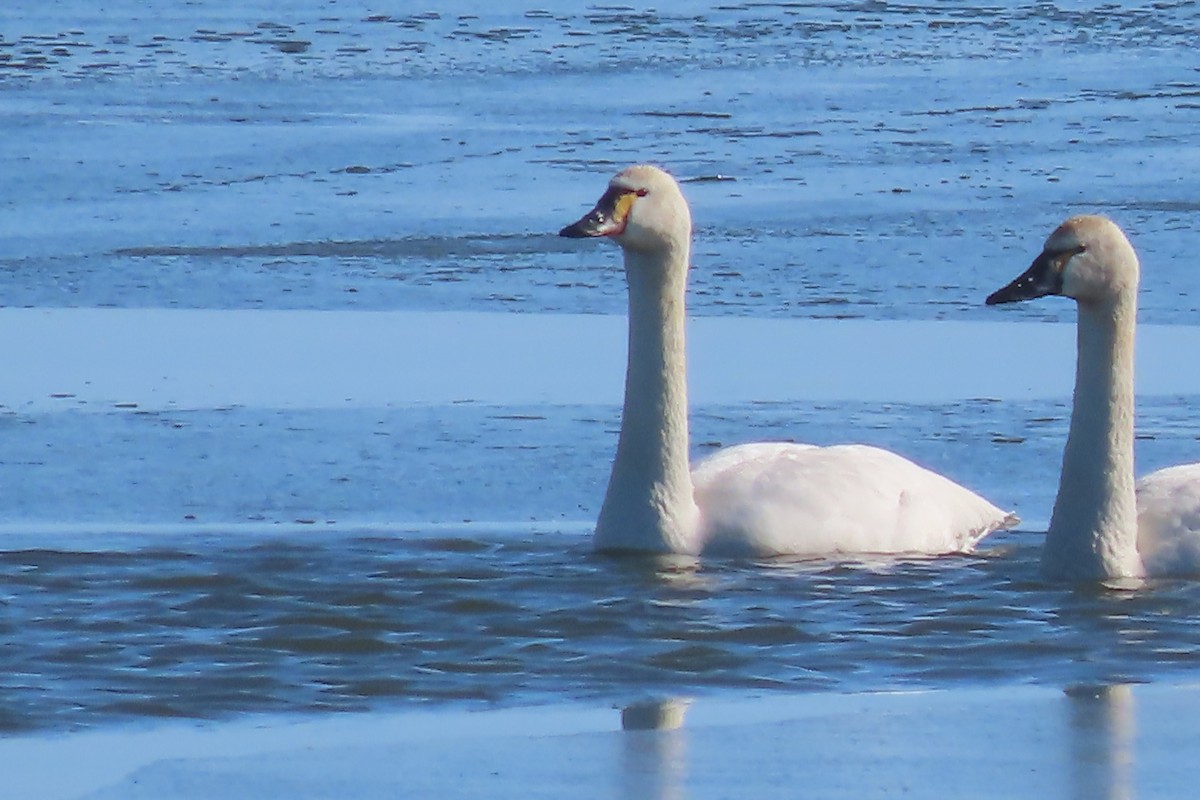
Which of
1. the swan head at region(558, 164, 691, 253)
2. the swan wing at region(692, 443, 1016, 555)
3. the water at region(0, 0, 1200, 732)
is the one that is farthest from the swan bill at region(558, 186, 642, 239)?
the water at region(0, 0, 1200, 732)

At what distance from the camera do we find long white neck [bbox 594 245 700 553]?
25.2 ft

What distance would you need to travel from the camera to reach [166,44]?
18.9 m

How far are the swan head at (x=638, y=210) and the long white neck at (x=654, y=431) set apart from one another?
0.08 meters

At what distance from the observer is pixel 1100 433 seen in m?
7.30

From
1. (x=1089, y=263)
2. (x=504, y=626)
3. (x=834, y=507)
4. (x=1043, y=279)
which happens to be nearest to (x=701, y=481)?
(x=834, y=507)

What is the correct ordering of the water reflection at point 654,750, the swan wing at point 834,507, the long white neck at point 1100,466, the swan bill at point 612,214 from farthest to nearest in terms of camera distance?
the swan bill at point 612,214
the swan wing at point 834,507
the long white neck at point 1100,466
the water reflection at point 654,750

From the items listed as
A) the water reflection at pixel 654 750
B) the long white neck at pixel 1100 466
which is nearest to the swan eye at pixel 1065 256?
the long white neck at pixel 1100 466

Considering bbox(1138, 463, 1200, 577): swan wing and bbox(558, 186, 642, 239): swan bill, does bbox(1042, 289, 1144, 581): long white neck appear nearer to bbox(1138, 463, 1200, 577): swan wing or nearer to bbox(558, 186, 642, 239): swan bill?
bbox(1138, 463, 1200, 577): swan wing

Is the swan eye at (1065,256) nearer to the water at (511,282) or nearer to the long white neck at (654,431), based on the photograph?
the water at (511,282)

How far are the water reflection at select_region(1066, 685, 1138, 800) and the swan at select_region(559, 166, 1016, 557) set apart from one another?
1.77 metres

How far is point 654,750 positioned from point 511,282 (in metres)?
6.32

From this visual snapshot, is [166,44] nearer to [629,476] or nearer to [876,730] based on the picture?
[629,476]

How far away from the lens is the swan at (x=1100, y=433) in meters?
7.27

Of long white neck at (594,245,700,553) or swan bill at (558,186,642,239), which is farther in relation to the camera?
swan bill at (558,186,642,239)
